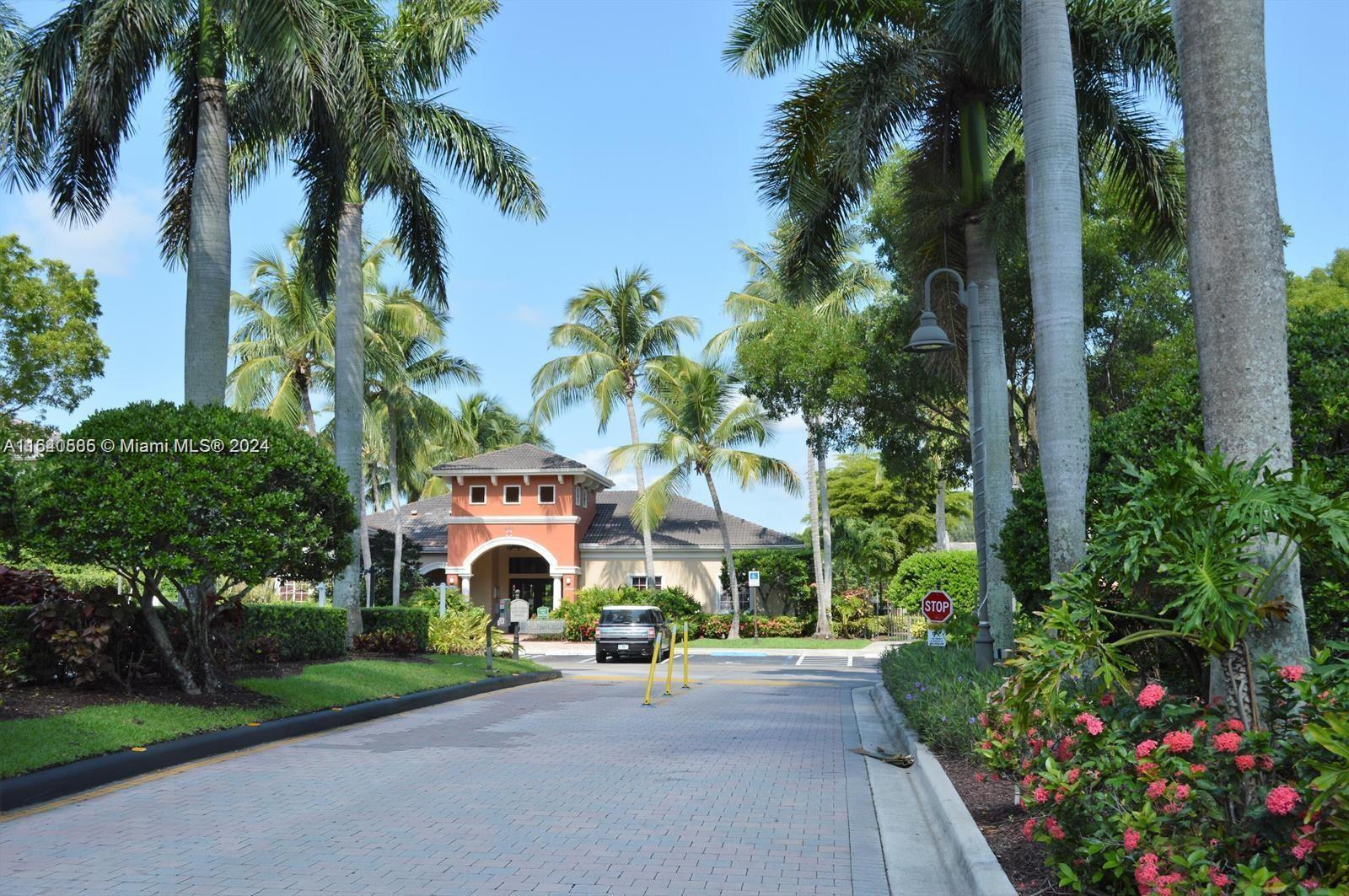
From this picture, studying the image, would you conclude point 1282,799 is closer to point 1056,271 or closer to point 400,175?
point 1056,271

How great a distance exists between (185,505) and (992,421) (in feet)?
34.0

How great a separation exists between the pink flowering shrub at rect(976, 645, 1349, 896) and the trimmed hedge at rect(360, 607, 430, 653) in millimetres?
17712

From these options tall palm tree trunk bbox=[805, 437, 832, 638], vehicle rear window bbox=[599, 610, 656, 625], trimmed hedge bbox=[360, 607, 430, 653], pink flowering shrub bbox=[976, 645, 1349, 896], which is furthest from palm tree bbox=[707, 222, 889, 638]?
pink flowering shrub bbox=[976, 645, 1349, 896]

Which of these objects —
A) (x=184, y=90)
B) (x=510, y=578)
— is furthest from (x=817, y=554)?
(x=184, y=90)

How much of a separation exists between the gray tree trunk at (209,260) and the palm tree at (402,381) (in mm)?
23130

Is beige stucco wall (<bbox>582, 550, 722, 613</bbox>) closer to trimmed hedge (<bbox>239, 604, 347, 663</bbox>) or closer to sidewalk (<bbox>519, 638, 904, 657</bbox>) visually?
sidewalk (<bbox>519, 638, 904, 657</bbox>)

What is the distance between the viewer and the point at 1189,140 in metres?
6.55

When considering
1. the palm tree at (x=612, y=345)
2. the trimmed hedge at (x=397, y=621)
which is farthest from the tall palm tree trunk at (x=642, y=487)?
the trimmed hedge at (x=397, y=621)

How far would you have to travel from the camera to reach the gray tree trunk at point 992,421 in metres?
14.2

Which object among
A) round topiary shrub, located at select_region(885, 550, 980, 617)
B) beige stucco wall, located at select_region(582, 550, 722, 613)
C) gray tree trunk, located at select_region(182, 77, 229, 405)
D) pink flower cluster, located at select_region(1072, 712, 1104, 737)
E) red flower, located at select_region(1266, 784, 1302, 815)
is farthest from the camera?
beige stucco wall, located at select_region(582, 550, 722, 613)

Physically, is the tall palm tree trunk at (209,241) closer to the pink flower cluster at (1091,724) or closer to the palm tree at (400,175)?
the palm tree at (400,175)

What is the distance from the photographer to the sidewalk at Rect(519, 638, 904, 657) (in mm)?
34281

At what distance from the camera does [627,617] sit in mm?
30594

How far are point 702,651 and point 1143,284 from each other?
18797 millimetres
